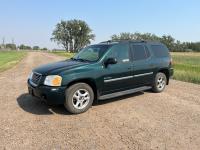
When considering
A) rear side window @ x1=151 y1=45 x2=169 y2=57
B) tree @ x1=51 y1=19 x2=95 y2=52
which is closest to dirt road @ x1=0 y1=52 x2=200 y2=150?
rear side window @ x1=151 y1=45 x2=169 y2=57

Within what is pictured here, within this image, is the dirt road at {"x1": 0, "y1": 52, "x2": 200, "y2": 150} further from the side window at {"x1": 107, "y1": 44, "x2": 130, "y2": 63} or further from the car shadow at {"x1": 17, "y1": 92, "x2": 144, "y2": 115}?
the side window at {"x1": 107, "y1": 44, "x2": 130, "y2": 63}

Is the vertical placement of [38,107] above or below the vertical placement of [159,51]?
below

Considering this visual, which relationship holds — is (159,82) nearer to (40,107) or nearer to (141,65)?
(141,65)

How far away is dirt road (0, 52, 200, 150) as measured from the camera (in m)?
4.03

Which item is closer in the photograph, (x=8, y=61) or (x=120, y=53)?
(x=120, y=53)

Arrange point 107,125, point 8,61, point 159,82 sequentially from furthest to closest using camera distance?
point 8,61 → point 159,82 → point 107,125

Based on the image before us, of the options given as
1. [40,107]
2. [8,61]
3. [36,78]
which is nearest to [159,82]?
[40,107]

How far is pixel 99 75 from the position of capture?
19.7ft

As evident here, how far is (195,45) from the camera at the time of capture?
5192 inches

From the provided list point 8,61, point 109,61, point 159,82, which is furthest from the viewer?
point 8,61

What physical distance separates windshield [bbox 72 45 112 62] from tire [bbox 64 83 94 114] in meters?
0.94

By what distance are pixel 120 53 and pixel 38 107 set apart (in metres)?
2.78

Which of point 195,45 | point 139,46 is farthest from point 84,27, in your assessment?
point 139,46

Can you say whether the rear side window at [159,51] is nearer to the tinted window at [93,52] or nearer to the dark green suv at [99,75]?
the dark green suv at [99,75]
